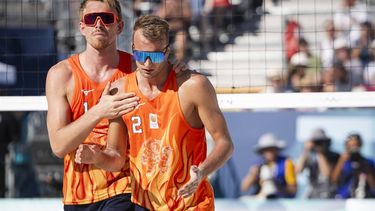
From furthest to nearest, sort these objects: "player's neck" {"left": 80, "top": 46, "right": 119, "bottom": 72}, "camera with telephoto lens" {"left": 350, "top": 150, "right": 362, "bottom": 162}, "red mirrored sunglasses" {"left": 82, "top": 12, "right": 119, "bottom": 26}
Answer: "camera with telephoto lens" {"left": 350, "top": 150, "right": 362, "bottom": 162}
"player's neck" {"left": 80, "top": 46, "right": 119, "bottom": 72}
"red mirrored sunglasses" {"left": 82, "top": 12, "right": 119, "bottom": 26}

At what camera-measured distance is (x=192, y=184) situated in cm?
509

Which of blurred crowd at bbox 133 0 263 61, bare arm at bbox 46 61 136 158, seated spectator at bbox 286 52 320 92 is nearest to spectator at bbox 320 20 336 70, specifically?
seated spectator at bbox 286 52 320 92

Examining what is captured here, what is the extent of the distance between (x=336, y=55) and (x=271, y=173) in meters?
1.79

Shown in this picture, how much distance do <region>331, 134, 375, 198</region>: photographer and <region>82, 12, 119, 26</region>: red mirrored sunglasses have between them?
5559 millimetres

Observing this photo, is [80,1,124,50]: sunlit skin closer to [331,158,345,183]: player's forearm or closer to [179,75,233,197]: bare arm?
[179,75,233,197]: bare arm

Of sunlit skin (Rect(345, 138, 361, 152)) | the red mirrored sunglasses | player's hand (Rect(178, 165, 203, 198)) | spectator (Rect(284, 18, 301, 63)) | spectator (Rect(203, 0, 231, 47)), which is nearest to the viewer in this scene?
player's hand (Rect(178, 165, 203, 198))

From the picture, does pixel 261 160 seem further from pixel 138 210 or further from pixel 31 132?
pixel 138 210

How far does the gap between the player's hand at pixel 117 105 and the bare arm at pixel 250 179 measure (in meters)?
5.98

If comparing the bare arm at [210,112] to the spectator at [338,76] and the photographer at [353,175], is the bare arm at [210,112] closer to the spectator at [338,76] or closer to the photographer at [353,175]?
the photographer at [353,175]

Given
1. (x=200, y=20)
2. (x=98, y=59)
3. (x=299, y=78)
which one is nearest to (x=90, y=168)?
(x=98, y=59)

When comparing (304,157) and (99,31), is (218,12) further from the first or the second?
(99,31)

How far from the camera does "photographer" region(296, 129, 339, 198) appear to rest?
36.5 ft

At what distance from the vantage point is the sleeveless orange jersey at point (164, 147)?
17.8ft

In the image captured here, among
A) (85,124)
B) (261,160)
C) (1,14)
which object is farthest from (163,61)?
(1,14)
